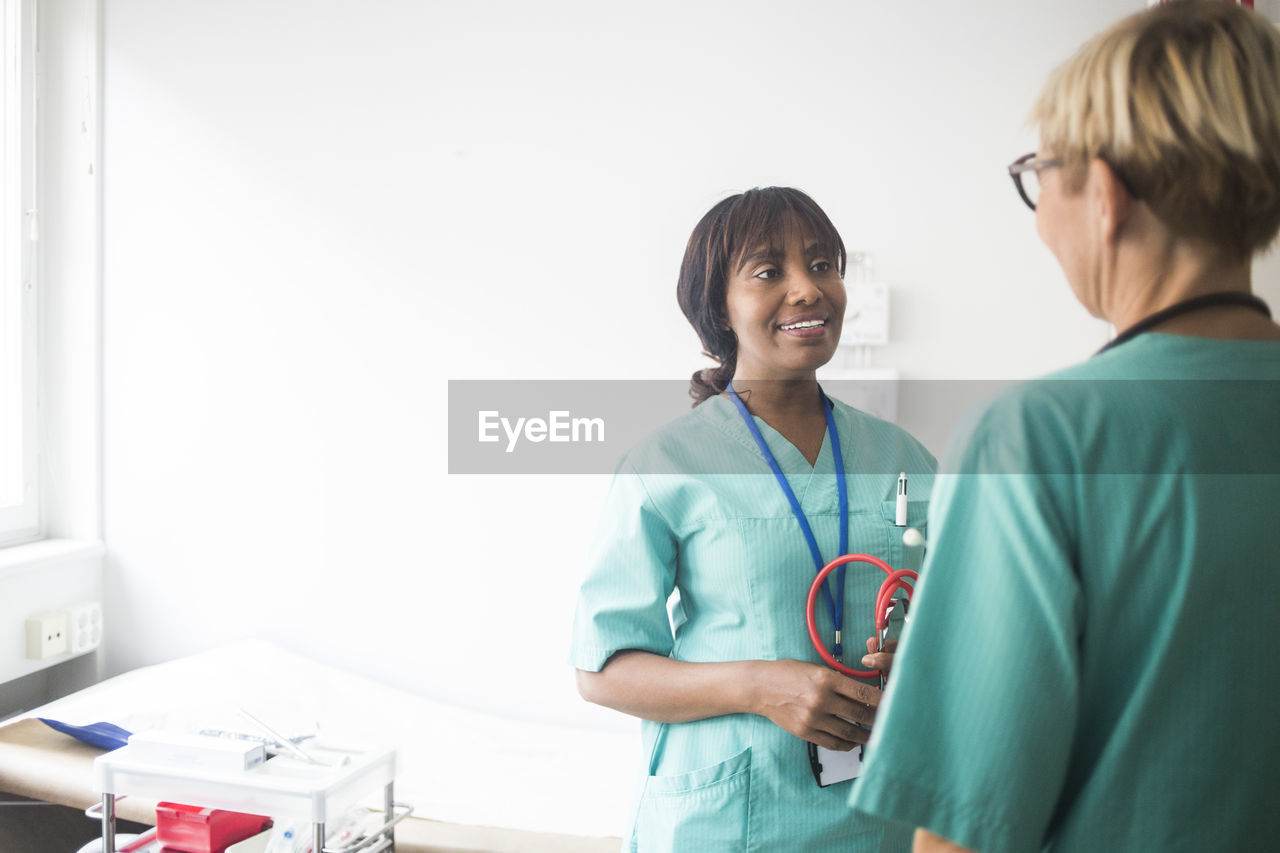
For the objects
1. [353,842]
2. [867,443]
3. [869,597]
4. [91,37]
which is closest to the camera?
[869,597]

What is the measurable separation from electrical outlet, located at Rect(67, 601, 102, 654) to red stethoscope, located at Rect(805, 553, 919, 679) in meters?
2.22

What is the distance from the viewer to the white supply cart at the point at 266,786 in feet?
4.64

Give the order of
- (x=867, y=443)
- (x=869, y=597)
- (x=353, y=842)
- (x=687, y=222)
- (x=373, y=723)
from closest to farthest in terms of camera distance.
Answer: (x=869, y=597), (x=867, y=443), (x=353, y=842), (x=373, y=723), (x=687, y=222)

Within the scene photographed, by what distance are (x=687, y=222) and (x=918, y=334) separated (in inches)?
25.7

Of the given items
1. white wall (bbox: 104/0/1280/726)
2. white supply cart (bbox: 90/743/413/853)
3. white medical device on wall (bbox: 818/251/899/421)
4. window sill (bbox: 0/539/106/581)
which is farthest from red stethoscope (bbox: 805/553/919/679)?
window sill (bbox: 0/539/106/581)

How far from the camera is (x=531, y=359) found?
8.14 feet

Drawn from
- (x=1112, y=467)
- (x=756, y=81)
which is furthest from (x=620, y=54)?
(x=1112, y=467)

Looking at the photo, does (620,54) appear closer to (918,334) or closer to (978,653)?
(918,334)

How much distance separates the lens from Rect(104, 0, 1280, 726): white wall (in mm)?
2283

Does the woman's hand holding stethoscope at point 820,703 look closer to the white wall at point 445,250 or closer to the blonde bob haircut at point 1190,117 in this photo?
the blonde bob haircut at point 1190,117

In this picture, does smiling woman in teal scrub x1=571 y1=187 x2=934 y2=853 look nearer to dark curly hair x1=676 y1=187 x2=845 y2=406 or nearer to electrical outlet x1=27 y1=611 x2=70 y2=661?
dark curly hair x1=676 y1=187 x2=845 y2=406

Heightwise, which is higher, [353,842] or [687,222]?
[687,222]

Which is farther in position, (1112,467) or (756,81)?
(756,81)

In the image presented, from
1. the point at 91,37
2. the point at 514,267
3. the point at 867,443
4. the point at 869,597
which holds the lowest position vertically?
the point at 869,597
